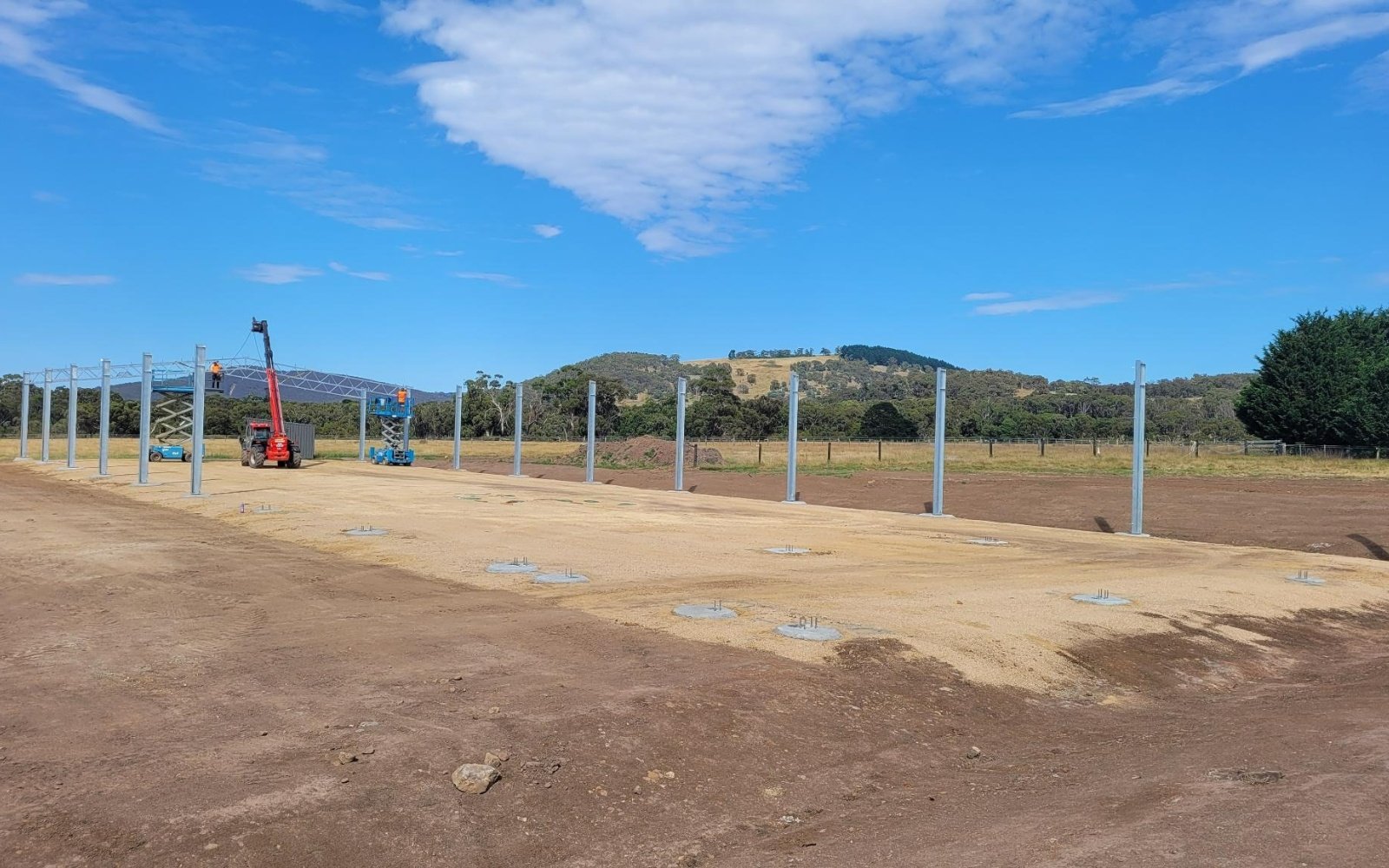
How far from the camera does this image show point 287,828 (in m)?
5.09

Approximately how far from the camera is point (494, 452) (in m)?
74.6

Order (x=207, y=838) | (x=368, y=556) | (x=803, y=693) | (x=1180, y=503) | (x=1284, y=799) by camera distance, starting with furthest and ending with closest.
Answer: (x=1180, y=503) < (x=368, y=556) < (x=803, y=693) < (x=1284, y=799) < (x=207, y=838)

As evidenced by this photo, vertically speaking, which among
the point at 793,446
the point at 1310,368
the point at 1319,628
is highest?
the point at 1310,368

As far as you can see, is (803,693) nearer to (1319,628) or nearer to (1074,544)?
(1319,628)

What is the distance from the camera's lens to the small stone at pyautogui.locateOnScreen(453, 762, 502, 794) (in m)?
5.71

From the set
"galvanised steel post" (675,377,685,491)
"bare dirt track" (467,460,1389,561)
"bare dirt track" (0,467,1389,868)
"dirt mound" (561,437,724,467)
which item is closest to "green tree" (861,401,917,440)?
"dirt mound" (561,437,724,467)

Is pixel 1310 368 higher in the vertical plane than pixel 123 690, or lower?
higher

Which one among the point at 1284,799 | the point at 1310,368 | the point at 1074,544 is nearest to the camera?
the point at 1284,799

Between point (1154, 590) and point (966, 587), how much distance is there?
9.43 ft

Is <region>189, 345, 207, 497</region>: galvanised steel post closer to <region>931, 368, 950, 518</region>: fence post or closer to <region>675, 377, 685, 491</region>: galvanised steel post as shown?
<region>675, 377, 685, 491</region>: galvanised steel post

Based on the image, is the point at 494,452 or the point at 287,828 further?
the point at 494,452

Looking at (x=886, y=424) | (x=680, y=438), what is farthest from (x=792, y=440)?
(x=886, y=424)

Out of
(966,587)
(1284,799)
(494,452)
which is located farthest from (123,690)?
(494,452)

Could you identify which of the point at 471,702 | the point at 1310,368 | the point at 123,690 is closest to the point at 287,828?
the point at 471,702
